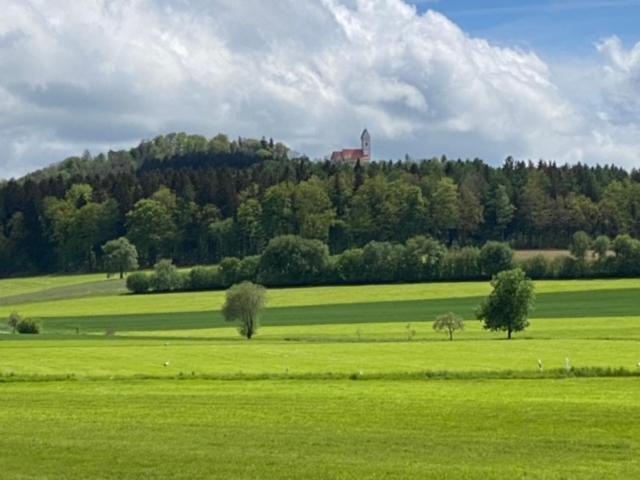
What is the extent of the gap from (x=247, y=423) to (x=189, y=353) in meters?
36.6

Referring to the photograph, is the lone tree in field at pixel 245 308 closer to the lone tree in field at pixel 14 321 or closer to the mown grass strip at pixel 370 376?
the lone tree in field at pixel 14 321

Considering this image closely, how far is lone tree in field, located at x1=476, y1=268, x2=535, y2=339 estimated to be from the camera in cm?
9412

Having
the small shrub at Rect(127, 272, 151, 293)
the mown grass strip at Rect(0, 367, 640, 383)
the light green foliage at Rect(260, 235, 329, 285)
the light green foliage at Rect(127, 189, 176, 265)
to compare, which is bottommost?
the mown grass strip at Rect(0, 367, 640, 383)

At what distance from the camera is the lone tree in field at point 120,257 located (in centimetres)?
17512

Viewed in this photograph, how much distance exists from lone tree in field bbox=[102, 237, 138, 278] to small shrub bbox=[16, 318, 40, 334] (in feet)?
224

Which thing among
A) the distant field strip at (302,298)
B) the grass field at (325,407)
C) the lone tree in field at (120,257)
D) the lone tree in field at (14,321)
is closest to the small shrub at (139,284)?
the distant field strip at (302,298)

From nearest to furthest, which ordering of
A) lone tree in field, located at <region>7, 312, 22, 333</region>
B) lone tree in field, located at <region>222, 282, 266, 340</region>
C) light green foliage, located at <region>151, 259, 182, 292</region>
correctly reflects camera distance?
lone tree in field, located at <region>222, 282, 266, 340</region>, lone tree in field, located at <region>7, 312, 22, 333</region>, light green foliage, located at <region>151, 259, 182, 292</region>

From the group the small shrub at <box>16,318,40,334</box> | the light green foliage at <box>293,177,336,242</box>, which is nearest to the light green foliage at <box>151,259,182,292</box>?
the light green foliage at <box>293,177,336,242</box>

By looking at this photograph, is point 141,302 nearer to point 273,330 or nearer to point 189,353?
point 273,330

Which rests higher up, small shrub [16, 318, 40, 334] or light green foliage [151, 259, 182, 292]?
light green foliage [151, 259, 182, 292]

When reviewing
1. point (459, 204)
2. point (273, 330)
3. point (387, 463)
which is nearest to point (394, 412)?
point (387, 463)

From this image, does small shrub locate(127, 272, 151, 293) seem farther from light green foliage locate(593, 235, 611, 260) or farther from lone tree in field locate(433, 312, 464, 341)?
lone tree in field locate(433, 312, 464, 341)

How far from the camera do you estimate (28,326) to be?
104562 millimetres

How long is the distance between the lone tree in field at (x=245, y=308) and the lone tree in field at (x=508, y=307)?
20930 millimetres
